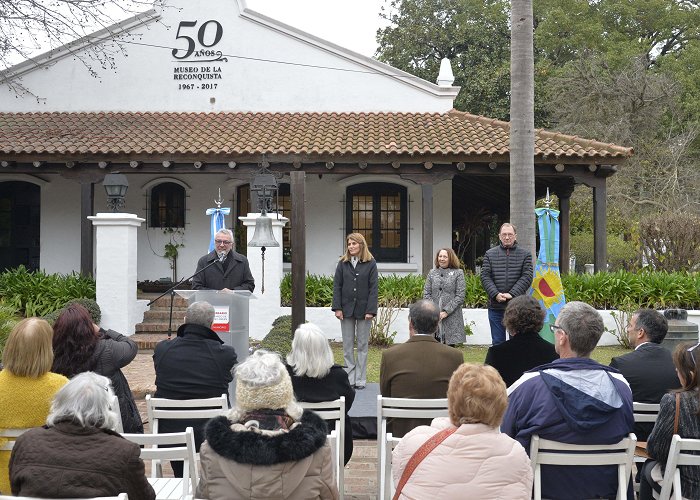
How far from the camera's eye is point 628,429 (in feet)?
12.6

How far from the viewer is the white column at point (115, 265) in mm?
12953

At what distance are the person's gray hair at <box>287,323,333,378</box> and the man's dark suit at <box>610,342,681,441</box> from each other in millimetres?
1810

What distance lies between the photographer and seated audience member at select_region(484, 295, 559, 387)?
15.9 feet

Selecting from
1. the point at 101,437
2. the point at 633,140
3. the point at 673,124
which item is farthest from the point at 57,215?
the point at 673,124

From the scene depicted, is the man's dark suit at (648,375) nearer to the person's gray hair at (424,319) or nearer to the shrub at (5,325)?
the person's gray hair at (424,319)

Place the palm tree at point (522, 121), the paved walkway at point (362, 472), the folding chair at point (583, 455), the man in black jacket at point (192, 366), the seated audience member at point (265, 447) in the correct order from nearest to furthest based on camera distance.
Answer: the seated audience member at point (265, 447) < the folding chair at point (583, 455) < the man in black jacket at point (192, 366) < the paved walkway at point (362, 472) < the palm tree at point (522, 121)

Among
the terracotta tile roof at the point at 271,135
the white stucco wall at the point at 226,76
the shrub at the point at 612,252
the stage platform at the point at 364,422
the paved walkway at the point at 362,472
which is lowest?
the paved walkway at the point at 362,472

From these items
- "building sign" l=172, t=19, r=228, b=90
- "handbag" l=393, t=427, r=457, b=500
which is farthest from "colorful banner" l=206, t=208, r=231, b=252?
"handbag" l=393, t=427, r=457, b=500

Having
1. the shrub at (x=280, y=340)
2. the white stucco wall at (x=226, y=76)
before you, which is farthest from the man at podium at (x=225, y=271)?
the white stucco wall at (x=226, y=76)

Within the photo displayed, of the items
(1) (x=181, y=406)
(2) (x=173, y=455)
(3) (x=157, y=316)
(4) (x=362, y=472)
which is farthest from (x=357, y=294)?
(3) (x=157, y=316)

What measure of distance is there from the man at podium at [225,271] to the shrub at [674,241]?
1294 cm

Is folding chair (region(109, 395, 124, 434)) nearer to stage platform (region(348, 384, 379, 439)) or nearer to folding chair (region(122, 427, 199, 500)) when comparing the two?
folding chair (region(122, 427, 199, 500))

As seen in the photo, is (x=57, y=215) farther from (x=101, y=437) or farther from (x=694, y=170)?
(x=694, y=170)

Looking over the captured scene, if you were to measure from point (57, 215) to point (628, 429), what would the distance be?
16065mm
